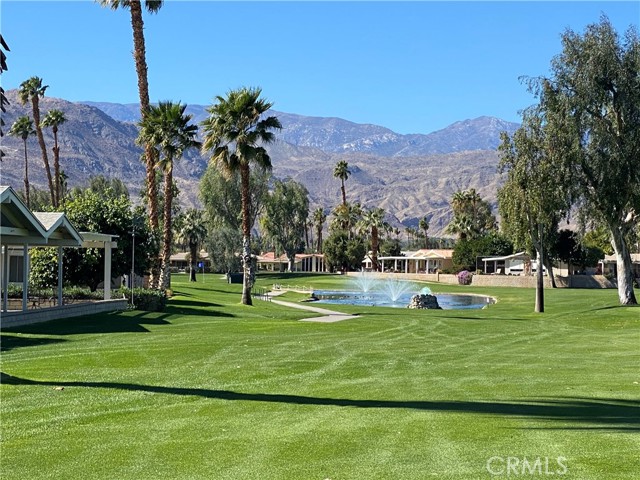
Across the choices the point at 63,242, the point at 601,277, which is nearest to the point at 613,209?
the point at 63,242

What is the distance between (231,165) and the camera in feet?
130

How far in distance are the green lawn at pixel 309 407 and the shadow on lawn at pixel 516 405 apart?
4 centimetres

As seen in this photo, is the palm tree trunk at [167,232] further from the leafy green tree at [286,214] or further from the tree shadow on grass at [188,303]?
the leafy green tree at [286,214]

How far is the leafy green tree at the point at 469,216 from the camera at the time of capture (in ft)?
371

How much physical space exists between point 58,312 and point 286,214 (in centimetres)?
9096

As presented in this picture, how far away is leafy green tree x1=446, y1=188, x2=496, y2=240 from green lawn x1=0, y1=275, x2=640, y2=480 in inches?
3556

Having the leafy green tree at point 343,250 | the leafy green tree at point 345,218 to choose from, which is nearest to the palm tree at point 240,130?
the leafy green tree at point 343,250

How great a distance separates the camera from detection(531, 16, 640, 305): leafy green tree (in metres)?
39.4

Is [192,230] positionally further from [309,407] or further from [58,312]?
[309,407]

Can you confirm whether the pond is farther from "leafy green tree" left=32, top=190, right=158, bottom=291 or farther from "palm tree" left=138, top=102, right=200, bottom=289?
"leafy green tree" left=32, top=190, right=158, bottom=291

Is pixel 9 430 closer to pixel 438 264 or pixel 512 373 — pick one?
pixel 512 373

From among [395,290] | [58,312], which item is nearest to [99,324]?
[58,312]

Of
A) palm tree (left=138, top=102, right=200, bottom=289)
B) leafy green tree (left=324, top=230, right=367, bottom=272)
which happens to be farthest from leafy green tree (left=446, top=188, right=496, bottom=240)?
palm tree (left=138, top=102, right=200, bottom=289)

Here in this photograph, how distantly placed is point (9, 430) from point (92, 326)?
16564mm
